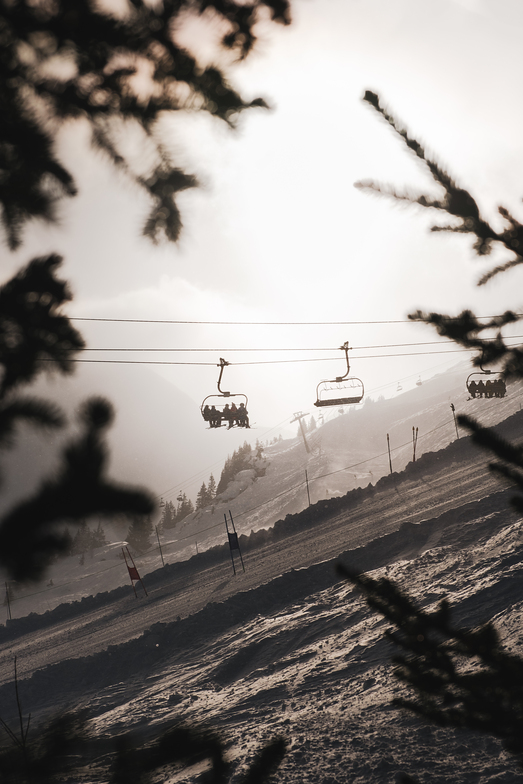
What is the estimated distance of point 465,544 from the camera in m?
19.8

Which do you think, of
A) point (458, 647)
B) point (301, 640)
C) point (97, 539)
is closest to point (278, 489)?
point (97, 539)

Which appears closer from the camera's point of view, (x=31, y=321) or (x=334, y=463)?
(x=31, y=321)

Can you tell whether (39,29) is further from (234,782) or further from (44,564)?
(234,782)

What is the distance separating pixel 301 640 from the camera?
16.8 metres

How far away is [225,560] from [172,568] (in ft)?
16.9

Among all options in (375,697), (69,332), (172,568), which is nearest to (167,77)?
(69,332)

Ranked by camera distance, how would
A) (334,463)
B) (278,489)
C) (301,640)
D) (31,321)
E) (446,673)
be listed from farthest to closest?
(334,463) → (278,489) → (301,640) → (31,321) → (446,673)

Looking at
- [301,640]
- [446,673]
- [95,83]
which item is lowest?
[301,640]

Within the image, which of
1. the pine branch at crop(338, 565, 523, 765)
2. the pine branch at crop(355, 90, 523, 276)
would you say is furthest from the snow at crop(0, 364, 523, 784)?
the pine branch at crop(355, 90, 523, 276)

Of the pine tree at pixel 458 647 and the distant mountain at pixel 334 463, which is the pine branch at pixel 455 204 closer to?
the pine tree at pixel 458 647

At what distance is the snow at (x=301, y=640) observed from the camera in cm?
1040

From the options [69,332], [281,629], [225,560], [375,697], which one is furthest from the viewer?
[225,560]

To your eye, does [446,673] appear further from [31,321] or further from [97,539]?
[97,539]

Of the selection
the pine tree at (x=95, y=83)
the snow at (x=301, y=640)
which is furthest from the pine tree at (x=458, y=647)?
the snow at (x=301, y=640)
